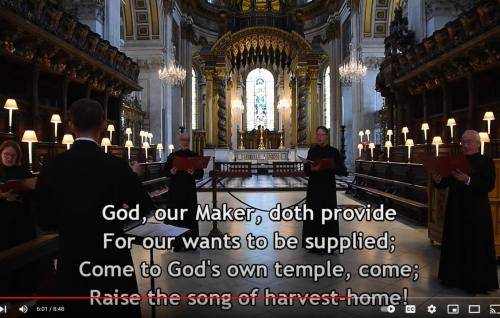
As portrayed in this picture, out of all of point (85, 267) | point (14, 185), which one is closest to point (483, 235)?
point (85, 267)

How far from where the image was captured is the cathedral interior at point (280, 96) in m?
5.54

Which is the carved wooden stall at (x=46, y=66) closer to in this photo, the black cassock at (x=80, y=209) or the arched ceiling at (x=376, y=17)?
the black cassock at (x=80, y=209)

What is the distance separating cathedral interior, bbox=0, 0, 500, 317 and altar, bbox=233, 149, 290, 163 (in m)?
0.07

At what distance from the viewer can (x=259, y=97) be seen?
3841 cm

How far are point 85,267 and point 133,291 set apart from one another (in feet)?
1.08

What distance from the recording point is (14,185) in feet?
10.6

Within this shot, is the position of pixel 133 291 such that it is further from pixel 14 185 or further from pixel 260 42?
pixel 260 42

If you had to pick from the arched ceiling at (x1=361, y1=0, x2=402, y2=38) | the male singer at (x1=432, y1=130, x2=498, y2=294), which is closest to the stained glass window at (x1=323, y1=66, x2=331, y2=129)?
the arched ceiling at (x1=361, y1=0, x2=402, y2=38)

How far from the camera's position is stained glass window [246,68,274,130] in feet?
125

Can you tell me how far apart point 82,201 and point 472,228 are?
3834mm

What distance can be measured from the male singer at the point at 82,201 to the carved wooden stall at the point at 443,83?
532cm
